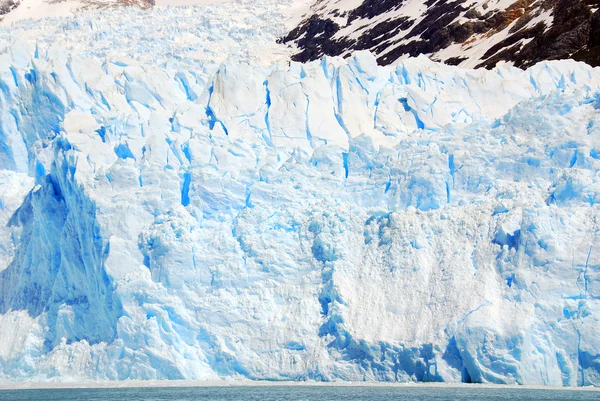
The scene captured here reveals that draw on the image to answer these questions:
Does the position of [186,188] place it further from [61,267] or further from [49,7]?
[49,7]

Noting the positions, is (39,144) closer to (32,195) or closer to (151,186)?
(32,195)

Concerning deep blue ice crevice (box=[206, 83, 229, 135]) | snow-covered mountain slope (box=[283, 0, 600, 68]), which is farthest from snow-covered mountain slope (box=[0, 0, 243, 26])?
deep blue ice crevice (box=[206, 83, 229, 135])

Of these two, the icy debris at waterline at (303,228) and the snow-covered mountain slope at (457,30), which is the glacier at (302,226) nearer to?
the icy debris at waterline at (303,228)

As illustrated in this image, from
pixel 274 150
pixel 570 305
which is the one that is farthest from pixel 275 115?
pixel 570 305

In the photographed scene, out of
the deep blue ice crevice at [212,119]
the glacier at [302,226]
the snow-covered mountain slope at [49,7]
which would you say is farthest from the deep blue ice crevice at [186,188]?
the snow-covered mountain slope at [49,7]

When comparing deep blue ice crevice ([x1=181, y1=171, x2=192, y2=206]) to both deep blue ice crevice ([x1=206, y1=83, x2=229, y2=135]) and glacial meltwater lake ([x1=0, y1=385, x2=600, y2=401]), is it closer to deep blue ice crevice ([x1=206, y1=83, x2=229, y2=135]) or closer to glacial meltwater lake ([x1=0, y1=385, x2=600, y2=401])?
deep blue ice crevice ([x1=206, y1=83, x2=229, y2=135])

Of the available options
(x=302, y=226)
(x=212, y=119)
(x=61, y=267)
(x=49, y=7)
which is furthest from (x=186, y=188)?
(x=49, y=7)
